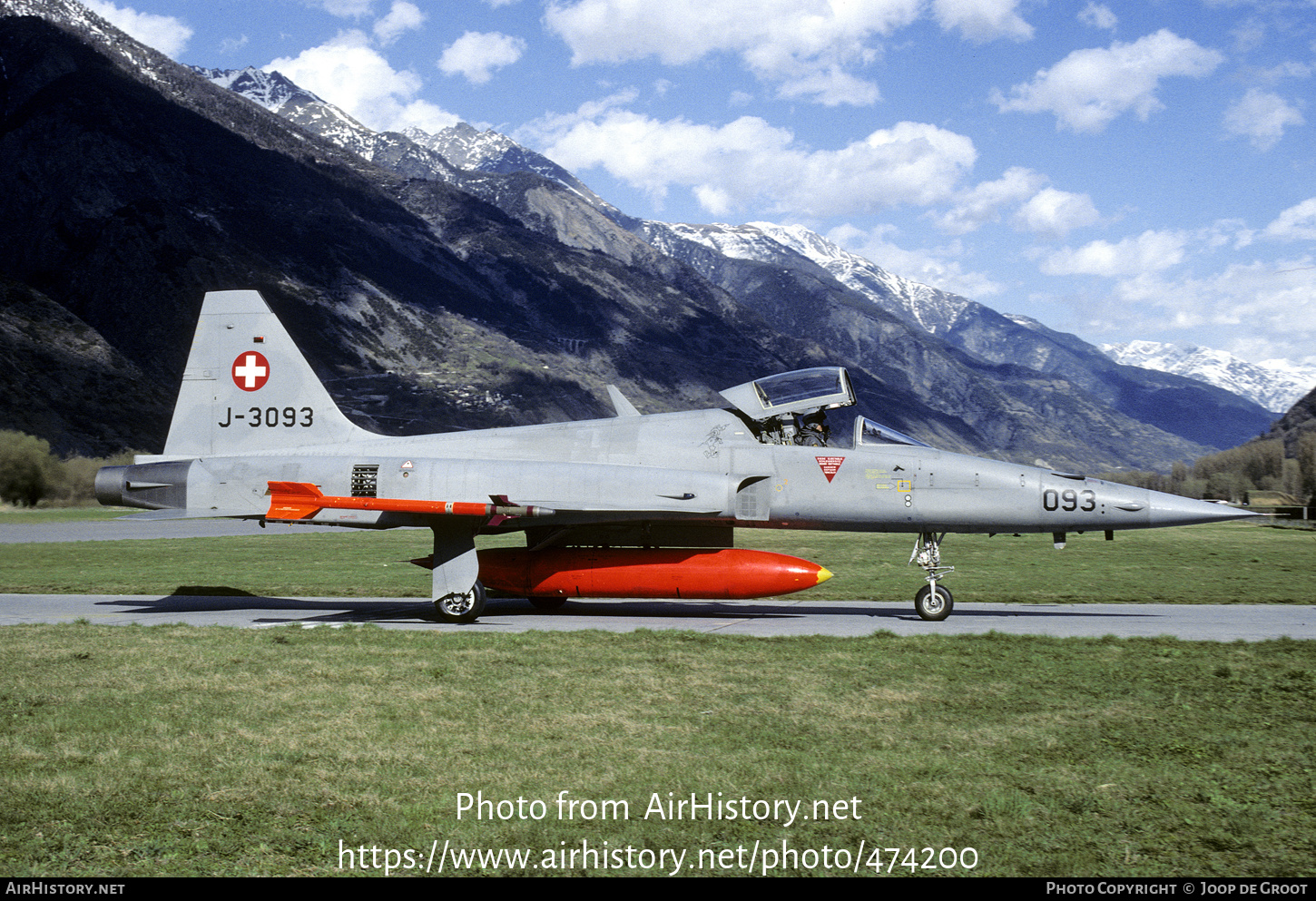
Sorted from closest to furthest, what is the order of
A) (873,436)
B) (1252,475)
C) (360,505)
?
(360,505), (873,436), (1252,475)

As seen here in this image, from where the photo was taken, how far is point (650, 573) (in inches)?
631

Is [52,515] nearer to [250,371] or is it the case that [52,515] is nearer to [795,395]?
[250,371]

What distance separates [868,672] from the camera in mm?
10617

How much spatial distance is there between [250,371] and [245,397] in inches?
18.6

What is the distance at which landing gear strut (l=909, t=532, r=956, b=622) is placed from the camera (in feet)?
51.9

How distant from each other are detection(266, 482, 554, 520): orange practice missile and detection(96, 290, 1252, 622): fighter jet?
0.09 feet

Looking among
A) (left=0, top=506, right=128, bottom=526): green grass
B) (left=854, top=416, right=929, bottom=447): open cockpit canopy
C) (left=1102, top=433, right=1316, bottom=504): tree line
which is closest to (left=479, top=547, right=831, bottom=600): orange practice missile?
(left=854, top=416, right=929, bottom=447): open cockpit canopy

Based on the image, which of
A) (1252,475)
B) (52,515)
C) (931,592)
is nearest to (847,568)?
(931,592)

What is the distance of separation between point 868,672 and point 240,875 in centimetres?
704

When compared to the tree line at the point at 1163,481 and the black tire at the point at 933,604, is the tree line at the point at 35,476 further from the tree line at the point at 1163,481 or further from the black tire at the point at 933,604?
the black tire at the point at 933,604

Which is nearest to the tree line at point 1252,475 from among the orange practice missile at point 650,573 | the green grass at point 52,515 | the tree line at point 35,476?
the green grass at point 52,515

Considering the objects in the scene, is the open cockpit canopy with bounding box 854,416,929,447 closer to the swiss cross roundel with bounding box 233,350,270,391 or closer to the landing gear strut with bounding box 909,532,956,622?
the landing gear strut with bounding box 909,532,956,622
